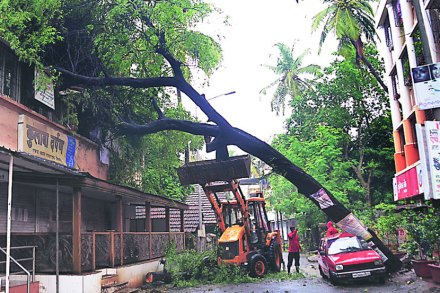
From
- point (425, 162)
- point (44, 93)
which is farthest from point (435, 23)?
point (44, 93)

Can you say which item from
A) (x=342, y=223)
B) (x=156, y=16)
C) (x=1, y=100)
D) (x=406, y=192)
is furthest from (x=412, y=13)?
(x=1, y=100)

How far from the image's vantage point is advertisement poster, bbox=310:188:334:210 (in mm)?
14188

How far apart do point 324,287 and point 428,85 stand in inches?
296

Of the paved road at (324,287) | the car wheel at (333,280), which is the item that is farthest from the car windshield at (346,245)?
the paved road at (324,287)

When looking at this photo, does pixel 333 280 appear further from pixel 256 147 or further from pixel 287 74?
pixel 287 74

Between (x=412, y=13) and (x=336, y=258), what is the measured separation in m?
14.2

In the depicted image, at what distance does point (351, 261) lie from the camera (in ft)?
46.7

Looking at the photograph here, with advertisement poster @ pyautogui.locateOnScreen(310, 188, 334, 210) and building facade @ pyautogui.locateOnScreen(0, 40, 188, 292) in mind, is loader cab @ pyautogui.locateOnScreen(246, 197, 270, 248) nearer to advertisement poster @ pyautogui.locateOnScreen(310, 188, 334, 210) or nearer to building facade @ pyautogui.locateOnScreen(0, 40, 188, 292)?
building facade @ pyautogui.locateOnScreen(0, 40, 188, 292)

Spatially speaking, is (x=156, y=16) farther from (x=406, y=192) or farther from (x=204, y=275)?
(x=406, y=192)

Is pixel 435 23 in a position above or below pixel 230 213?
above

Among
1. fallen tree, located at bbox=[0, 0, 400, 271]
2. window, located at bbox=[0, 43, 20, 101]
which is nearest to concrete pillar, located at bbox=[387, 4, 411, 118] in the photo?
fallen tree, located at bbox=[0, 0, 400, 271]

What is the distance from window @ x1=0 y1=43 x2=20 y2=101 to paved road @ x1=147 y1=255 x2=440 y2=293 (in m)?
8.12

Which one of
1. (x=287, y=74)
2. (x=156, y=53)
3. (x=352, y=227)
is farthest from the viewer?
(x=287, y=74)

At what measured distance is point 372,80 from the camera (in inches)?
1237
